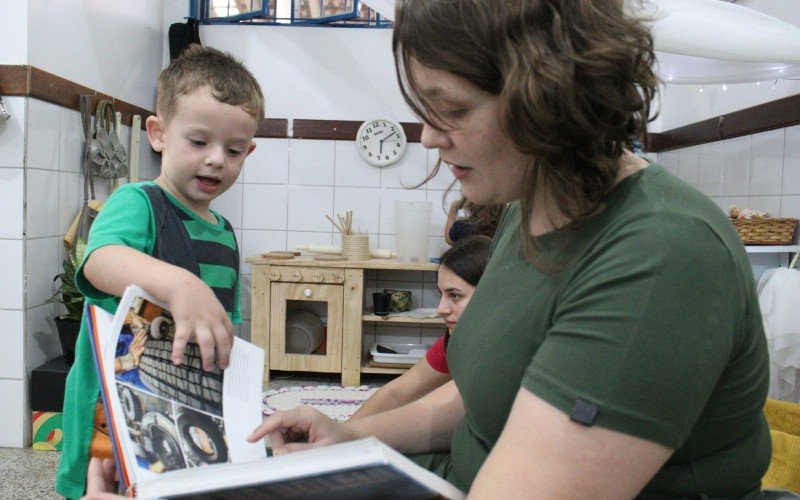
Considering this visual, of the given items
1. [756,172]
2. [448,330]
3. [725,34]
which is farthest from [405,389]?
[756,172]

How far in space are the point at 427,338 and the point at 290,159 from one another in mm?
1261

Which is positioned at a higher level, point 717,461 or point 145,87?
point 145,87

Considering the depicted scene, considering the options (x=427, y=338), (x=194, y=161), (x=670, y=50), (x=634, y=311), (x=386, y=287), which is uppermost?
(x=670, y=50)

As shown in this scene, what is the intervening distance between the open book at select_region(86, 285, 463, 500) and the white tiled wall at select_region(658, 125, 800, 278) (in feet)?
6.75

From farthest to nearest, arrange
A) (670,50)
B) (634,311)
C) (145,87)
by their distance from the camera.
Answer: (145,87) → (670,50) → (634,311)

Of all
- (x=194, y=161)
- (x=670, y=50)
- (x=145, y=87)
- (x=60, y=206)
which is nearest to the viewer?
(x=194, y=161)

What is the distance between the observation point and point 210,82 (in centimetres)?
128

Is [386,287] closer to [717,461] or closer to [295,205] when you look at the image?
[295,205]

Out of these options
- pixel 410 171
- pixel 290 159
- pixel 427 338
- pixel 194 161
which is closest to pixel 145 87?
pixel 290 159

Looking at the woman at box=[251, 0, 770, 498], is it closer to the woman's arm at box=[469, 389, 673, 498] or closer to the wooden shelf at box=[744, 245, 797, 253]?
the woman's arm at box=[469, 389, 673, 498]

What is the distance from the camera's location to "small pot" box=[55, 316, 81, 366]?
2346 mm

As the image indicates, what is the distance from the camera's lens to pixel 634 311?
0.59 m

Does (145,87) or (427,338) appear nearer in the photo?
(145,87)

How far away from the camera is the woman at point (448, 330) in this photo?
1477mm
